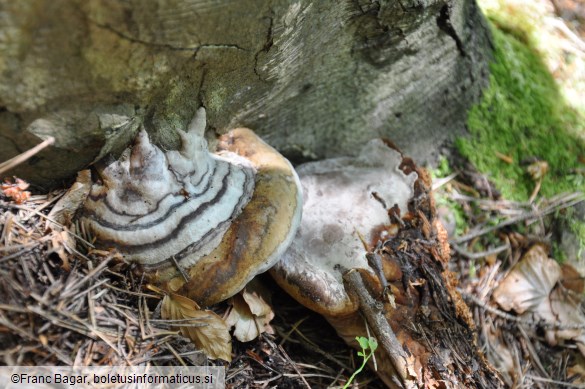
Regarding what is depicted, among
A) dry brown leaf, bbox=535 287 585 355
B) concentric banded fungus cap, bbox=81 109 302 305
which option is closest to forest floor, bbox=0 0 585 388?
dry brown leaf, bbox=535 287 585 355

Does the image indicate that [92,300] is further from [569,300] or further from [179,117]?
[569,300]

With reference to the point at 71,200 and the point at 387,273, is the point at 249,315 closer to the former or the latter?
the point at 387,273

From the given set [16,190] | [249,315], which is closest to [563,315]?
[249,315]

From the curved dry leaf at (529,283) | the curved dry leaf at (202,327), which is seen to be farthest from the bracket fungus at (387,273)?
the curved dry leaf at (529,283)

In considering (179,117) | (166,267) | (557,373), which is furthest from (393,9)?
(557,373)

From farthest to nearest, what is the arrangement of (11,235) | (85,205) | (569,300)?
(569,300), (85,205), (11,235)

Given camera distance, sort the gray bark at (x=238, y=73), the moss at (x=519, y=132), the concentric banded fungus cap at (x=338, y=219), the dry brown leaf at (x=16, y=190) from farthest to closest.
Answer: the moss at (x=519, y=132), the concentric banded fungus cap at (x=338, y=219), the dry brown leaf at (x=16, y=190), the gray bark at (x=238, y=73)

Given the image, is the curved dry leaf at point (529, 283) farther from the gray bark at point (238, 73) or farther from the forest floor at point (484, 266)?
the gray bark at point (238, 73)
